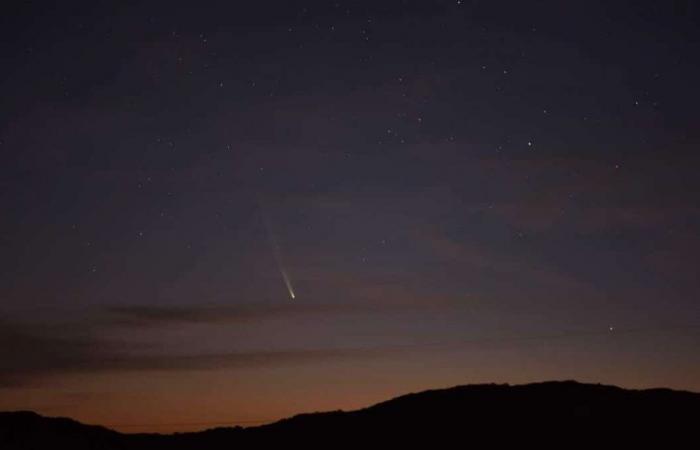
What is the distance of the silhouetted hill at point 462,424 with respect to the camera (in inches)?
1828

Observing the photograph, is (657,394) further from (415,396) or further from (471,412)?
(415,396)

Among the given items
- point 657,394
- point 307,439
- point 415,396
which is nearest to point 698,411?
point 657,394

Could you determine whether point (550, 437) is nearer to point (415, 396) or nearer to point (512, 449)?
point (512, 449)

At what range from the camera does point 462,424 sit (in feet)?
188

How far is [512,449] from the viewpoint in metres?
50.5

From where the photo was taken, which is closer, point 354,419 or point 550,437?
point 550,437

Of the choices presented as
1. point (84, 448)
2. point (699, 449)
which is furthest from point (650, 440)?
point (84, 448)

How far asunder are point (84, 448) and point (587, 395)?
3273 cm

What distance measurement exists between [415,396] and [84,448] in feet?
97.8

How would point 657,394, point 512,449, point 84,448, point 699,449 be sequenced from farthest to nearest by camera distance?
point 657,394, point 512,449, point 699,449, point 84,448

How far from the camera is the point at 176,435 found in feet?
207

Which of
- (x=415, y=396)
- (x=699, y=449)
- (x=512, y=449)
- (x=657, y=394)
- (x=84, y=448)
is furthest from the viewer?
(x=415, y=396)

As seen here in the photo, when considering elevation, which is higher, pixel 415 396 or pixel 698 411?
pixel 415 396

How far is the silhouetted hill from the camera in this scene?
4644 cm
